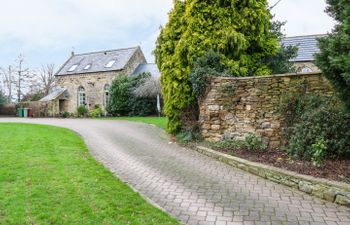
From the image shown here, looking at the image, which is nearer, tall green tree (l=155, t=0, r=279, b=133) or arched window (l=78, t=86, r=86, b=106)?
tall green tree (l=155, t=0, r=279, b=133)

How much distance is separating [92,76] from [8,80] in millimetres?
17180

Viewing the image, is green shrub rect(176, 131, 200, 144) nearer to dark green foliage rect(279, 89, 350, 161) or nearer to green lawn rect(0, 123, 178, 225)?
dark green foliage rect(279, 89, 350, 161)

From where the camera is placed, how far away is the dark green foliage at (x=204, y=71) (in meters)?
9.55

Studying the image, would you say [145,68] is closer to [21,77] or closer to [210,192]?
[21,77]

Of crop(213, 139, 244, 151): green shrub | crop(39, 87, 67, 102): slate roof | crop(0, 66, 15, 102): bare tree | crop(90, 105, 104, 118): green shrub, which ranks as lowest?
crop(213, 139, 244, 151): green shrub

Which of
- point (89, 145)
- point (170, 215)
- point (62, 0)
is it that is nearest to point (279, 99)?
point (170, 215)

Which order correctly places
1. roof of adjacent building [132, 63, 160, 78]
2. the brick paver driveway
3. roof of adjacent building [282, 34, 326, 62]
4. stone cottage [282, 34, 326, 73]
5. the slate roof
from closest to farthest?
1. the brick paver driveway
2. stone cottage [282, 34, 326, 73]
3. roof of adjacent building [282, 34, 326, 62]
4. roof of adjacent building [132, 63, 160, 78]
5. the slate roof

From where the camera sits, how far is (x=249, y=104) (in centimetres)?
859

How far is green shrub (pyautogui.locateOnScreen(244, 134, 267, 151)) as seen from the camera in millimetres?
8102

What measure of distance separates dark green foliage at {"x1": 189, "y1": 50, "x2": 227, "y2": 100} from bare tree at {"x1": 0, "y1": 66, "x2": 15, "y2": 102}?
3828 cm

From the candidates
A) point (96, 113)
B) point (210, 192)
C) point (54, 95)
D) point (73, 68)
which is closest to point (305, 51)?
point (96, 113)

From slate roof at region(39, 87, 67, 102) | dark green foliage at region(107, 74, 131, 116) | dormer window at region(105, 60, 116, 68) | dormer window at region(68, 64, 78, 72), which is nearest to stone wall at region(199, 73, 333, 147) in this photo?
dark green foliage at region(107, 74, 131, 116)

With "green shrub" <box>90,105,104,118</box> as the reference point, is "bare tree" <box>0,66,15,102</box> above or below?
above

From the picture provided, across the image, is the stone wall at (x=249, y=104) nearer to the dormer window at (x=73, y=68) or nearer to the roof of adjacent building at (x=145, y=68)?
the roof of adjacent building at (x=145, y=68)
